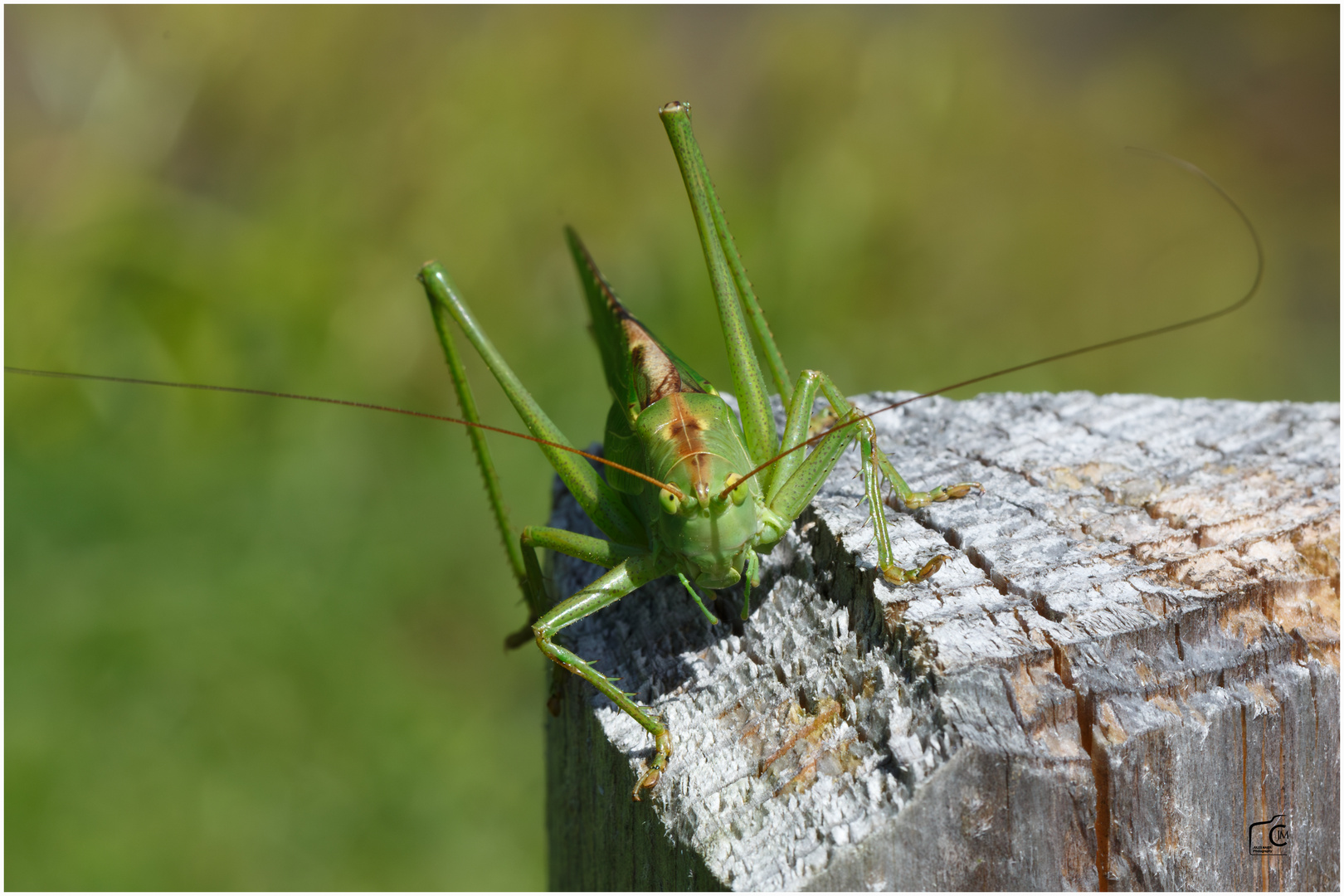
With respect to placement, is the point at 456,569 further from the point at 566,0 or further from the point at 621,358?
the point at 566,0

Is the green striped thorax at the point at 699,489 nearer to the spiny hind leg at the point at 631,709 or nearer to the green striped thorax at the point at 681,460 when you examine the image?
the green striped thorax at the point at 681,460

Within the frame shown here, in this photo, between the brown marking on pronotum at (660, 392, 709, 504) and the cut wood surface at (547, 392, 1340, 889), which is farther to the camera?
the brown marking on pronotum at (660, 392, 709, 504)

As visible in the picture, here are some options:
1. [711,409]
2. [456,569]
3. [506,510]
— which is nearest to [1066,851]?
[711,409]

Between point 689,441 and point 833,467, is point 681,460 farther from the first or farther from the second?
point 833,467

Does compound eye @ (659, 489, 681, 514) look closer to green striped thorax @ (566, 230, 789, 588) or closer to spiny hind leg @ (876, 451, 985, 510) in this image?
green striped thorax @ (566, 230, 789, 588)

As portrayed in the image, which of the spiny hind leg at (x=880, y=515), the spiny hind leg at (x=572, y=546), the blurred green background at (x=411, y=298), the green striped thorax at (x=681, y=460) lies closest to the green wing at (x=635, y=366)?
the green striped thorax at (x=681, y=460)

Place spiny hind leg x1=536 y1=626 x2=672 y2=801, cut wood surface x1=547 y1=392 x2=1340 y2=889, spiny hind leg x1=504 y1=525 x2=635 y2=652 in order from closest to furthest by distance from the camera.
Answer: cut wood surface x1=547 y1=392 x2=1340 y2=889 → spiny hind leg x1=536 y1=626 x2=672 y2=801 → spiny hind leg x1=504 y1=525 x2=635 y2=652

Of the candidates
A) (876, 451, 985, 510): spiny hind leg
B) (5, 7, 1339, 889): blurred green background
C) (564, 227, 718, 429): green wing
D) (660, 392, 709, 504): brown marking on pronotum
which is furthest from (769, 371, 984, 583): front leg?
(5, 7, 1339, 889): blurred green background
